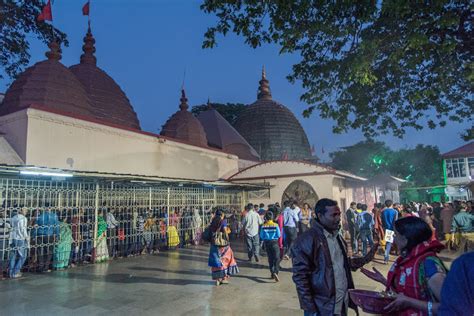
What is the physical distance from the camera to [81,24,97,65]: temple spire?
68.0 ft

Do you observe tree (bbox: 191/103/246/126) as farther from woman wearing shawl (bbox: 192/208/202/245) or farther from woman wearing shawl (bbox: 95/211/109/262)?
woman wearing shawl (bbox: 95/211/109/262)

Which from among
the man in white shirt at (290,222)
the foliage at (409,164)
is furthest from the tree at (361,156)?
the man in white shirt at (290,222)

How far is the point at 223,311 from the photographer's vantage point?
221 inches

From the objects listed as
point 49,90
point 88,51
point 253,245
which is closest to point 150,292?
point 253,245

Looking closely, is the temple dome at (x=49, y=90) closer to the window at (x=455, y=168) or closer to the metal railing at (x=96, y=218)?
the metal railing at (x=96, y=218)

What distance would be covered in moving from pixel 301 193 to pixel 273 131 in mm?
20486

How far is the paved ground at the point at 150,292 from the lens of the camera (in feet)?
18.9

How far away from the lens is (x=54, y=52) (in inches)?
648

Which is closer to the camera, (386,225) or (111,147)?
(386,225)

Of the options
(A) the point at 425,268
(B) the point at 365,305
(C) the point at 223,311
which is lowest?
(C) the point at 223,311

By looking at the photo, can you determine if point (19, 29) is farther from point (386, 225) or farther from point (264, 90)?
point (264, 90)

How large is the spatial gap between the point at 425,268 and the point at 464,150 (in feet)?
126

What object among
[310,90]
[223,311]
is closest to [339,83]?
[310,90]

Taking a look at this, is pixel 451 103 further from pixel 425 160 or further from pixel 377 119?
pixel 425 160
